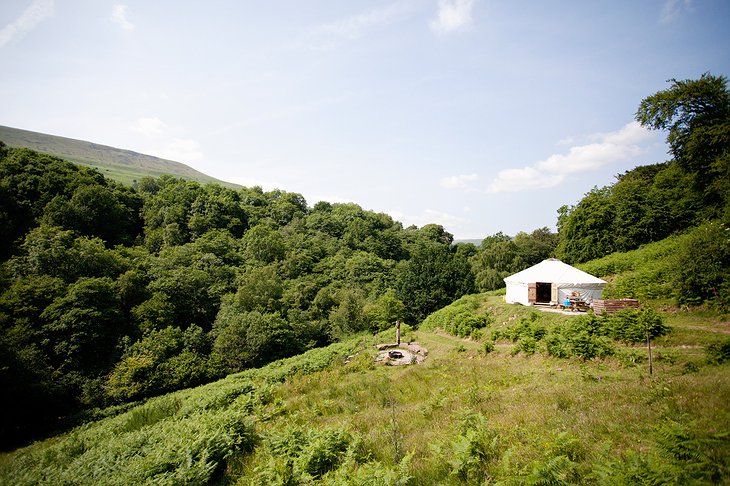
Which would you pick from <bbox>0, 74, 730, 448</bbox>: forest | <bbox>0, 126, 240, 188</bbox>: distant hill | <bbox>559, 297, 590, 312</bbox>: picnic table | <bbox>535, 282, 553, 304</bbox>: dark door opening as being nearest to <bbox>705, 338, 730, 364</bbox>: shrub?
<bbox>0, 74, 730, 448</bbox>: forest

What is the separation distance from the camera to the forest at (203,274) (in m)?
24.4

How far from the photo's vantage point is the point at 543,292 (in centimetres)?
2553

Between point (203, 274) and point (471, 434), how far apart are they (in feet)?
166

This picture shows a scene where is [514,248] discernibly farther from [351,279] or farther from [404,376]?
[404,376]

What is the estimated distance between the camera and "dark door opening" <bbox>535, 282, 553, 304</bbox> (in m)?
24.9

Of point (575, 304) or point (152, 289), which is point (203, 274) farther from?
point (575, 304)

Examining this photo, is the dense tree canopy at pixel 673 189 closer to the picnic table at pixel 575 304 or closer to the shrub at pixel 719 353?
the picnic table at pixel 575 304

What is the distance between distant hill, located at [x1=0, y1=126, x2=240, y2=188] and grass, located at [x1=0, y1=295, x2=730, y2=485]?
111m

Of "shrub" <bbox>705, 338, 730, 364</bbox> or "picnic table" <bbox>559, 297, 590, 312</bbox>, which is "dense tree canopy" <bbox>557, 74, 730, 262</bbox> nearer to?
"picnic table" <bbox>559, 297, 590, 312</bbox>

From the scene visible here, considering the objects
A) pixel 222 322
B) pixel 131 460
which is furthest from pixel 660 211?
pixel 222 322

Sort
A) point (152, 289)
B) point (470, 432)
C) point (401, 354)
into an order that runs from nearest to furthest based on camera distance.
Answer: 1. point (470, 432)
2. point (401, 354)
3. point (152, 289)

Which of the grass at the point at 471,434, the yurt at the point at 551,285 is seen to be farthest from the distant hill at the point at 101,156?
the yurt at the point at 551,285

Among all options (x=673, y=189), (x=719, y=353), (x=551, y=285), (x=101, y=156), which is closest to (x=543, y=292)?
(x=551, y=285)

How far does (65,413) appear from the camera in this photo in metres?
27.8
